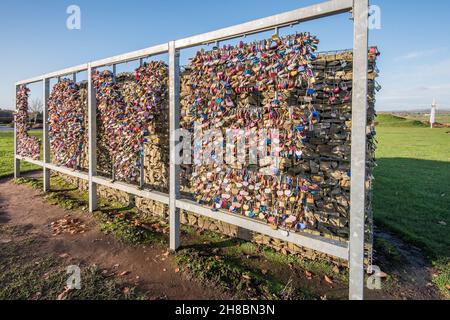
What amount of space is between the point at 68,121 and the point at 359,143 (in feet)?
20.9

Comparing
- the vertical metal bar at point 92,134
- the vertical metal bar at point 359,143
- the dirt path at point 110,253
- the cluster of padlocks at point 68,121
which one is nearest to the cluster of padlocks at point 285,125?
the vertical metal bar at point 359,143

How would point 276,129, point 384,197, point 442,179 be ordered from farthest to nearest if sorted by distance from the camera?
point 442,179
point 384,197
point 276,129

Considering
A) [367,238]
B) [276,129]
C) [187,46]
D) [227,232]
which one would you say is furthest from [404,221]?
[187,46]

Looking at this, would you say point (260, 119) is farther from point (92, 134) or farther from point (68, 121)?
point (68, 121)

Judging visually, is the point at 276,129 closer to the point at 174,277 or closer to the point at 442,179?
the point at 174,277

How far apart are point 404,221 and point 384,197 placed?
1.81 meters

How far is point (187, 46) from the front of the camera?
384 cm

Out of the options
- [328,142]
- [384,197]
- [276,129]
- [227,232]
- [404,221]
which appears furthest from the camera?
[384,197]

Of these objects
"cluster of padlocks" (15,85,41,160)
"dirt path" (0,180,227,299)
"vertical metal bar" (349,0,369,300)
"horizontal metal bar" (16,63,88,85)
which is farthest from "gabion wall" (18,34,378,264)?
"cluster of padlocks" (15,85,41,160)

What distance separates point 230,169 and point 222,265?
4.11 feet

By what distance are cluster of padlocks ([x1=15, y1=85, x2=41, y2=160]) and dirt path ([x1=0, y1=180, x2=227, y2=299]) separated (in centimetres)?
255
